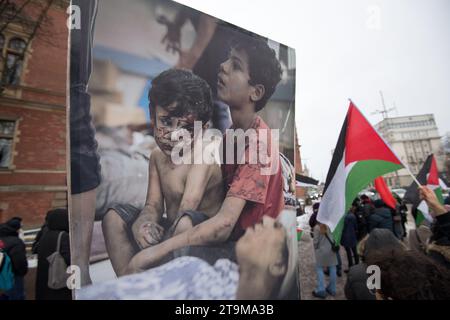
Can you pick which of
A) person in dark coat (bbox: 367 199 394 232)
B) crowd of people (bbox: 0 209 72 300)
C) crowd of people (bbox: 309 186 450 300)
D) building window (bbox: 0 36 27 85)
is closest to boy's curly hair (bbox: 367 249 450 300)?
crowd of people (bbox: 309 186 450 300)

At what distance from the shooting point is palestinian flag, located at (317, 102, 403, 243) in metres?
2.98

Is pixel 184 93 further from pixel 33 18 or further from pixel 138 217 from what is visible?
pixel 33 18

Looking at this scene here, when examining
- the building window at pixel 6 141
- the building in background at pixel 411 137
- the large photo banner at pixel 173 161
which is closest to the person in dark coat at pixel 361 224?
the large photo banner at pixel 173 161

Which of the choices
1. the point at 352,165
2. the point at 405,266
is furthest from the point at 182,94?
the point at 405,266

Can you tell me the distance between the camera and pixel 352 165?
3.12 metres

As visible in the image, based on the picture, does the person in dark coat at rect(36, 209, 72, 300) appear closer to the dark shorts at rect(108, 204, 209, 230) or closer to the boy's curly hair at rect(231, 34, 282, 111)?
the dark shorts at rect(108, 204, 209, 230)

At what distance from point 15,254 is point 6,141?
10.4 meters

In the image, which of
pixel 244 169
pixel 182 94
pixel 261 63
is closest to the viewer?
pixel 182 94

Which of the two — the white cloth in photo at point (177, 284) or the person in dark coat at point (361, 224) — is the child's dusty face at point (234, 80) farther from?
the person in dark coat at point (361, 224)

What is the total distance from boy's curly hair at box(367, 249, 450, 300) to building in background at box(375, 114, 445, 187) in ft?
184

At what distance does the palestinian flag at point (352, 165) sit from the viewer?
2.98 meters

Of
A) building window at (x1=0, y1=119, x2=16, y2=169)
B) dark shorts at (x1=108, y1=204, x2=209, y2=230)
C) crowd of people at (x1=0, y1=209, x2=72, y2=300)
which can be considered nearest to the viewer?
dark shorts at (x1=108, y1=204, x2=209, y2=230)

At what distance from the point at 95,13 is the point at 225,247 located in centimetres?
250

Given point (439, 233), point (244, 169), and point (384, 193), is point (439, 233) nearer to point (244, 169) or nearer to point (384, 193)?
point (244, 169)
